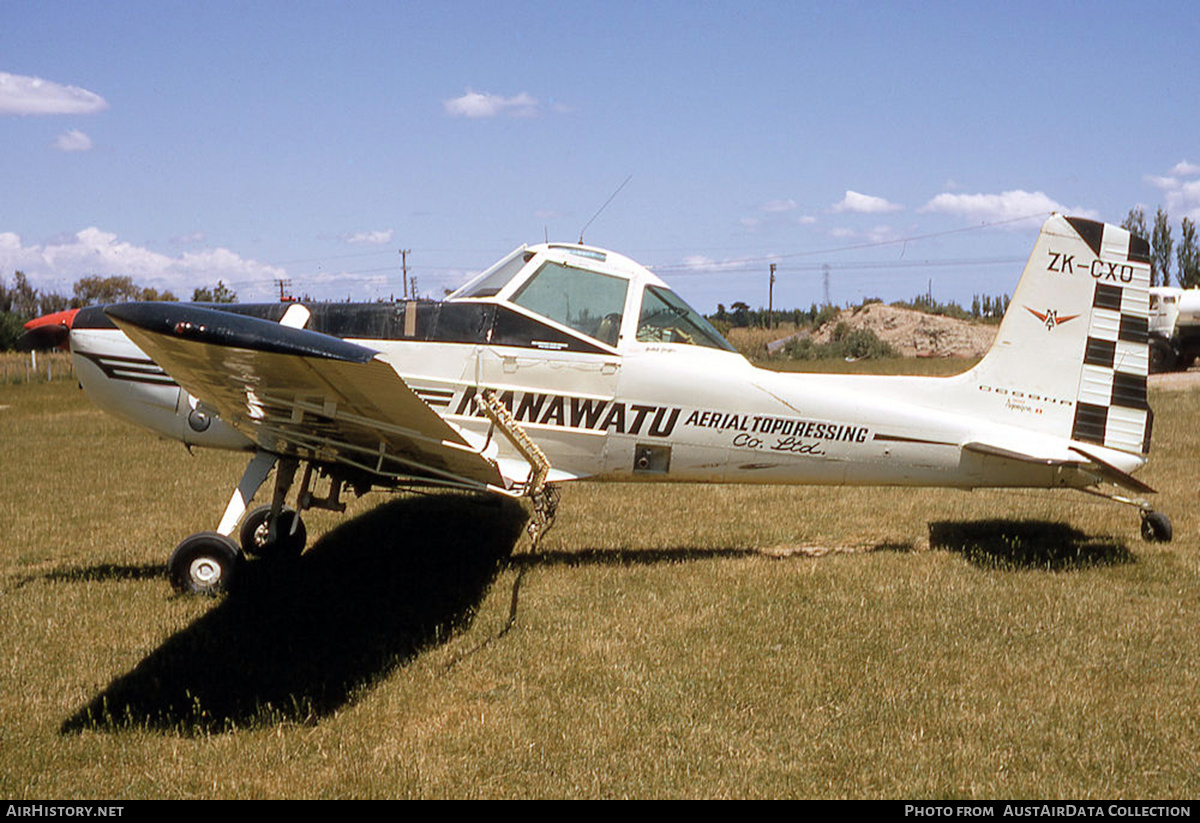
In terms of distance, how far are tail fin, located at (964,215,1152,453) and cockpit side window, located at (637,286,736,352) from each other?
86.0 inches

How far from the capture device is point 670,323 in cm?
672

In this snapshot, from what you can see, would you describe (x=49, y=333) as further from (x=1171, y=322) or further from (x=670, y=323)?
(x=1171, y=322)

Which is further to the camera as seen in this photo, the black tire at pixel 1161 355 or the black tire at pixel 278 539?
the black tire at pixel 1161 355

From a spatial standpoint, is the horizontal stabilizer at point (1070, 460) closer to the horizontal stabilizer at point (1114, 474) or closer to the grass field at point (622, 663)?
the horizontal stabilizer at point (1114, 474)

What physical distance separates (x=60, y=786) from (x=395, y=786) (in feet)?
4.95

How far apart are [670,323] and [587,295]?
690 millimetres

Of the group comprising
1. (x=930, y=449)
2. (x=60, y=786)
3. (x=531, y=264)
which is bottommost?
(x=60, y=786)

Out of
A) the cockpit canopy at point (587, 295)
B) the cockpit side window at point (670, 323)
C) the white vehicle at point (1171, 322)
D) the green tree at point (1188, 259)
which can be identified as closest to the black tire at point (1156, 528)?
the cockpit side window at point (670, 323)

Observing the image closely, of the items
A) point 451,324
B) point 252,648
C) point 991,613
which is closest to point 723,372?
point 451,324

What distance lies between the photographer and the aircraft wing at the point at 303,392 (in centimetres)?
377

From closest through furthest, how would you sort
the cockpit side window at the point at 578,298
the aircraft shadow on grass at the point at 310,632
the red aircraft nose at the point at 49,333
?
the aircraft shadow on grass at the point at 310,632 → the cockpit side window at the point at 578,298 → the red aircraft nose at the point at 49,333

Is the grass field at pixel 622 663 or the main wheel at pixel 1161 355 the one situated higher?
the main wheel at pixel 1161 355

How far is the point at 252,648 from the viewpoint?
5.29m

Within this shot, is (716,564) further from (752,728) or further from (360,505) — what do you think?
(360,505)
